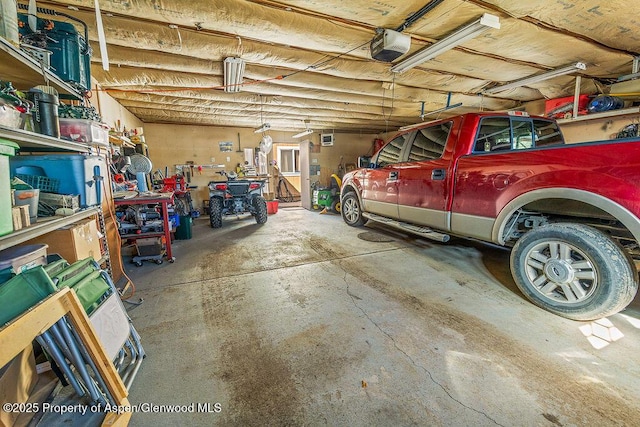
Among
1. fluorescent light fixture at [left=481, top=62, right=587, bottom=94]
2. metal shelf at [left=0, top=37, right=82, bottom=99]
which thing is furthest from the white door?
metal shelf at [left=0, top=37, right=82, bottom=99]

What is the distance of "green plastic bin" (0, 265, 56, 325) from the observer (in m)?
0.90

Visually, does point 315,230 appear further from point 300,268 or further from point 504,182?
point 504,182

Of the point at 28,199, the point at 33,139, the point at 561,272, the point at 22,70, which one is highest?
the point at 22,70

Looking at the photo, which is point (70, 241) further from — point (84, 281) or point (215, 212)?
point (215, 212)

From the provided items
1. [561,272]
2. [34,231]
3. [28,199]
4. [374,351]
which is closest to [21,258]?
[34,231]

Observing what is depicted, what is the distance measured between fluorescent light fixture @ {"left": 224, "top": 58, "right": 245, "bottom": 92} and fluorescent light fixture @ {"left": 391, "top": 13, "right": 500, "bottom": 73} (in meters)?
2.02

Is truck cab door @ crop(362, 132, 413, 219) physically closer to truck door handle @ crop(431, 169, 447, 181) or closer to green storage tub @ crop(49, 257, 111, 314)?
truck door handle @ crop(431, 169, 447, 181)

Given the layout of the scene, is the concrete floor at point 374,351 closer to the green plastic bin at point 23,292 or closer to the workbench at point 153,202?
the workbench at point 153,202

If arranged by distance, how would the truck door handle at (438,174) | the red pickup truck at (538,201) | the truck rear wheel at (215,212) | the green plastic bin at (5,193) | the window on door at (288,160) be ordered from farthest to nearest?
the window on door at (288,160), the truck rear wheel at (215,212), the truck door handle at (438,174), the red pickup truck at (538,201), the green plastic bin at (5,193)

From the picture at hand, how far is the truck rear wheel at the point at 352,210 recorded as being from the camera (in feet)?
16.3

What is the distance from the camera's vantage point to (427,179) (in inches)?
118

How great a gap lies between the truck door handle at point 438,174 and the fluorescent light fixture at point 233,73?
2661 millimetres

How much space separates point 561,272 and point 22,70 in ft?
13.5

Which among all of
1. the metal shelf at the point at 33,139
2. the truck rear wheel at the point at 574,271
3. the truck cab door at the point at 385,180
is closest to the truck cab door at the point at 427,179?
the truck cab door at the point at 385,180
